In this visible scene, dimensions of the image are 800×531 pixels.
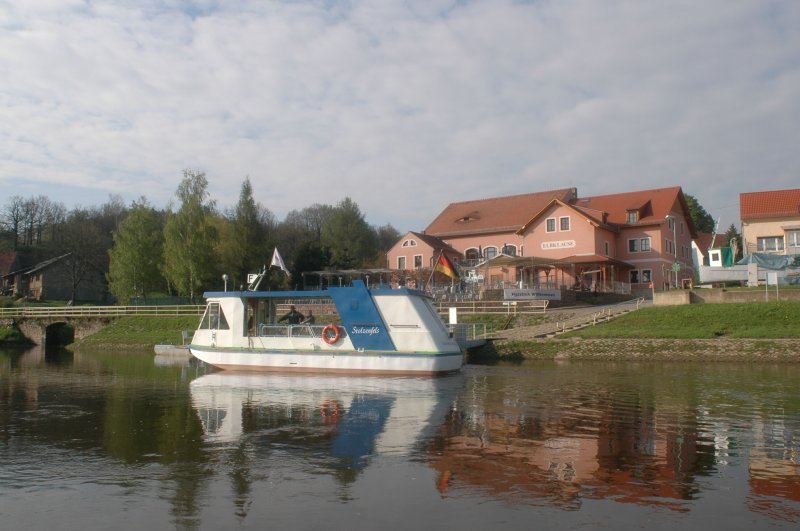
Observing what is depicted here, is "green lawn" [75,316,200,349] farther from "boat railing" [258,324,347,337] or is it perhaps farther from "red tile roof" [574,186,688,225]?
"red tile roof" [574,186,688,225]

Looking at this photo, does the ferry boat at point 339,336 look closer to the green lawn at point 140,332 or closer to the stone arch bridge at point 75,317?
the green lawn at point 140,332

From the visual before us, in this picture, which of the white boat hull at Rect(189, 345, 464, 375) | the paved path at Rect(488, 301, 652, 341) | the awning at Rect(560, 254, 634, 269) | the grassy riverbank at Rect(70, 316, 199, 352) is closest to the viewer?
the white boat hull at Rect(189, 345, 464, 375)

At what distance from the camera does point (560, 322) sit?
116 ft

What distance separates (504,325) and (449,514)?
2953 centimetres

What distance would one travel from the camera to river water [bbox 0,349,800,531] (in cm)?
839

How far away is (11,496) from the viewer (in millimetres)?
9281

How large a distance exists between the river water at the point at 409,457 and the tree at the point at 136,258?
37247 millimetres

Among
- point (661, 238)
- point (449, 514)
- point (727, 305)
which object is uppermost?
point (661, 238)

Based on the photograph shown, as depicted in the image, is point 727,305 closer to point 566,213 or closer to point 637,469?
point 566,213

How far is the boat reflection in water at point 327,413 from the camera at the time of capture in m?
12.2

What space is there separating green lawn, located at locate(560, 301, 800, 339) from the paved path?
1201 mm

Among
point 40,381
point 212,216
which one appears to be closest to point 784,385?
point 40,381

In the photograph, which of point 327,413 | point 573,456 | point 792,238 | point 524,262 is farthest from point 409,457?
point 792,238

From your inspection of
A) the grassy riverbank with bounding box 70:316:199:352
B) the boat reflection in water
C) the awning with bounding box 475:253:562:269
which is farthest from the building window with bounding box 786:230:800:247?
the grassy riverbank with bounding box 70:316:199:352
